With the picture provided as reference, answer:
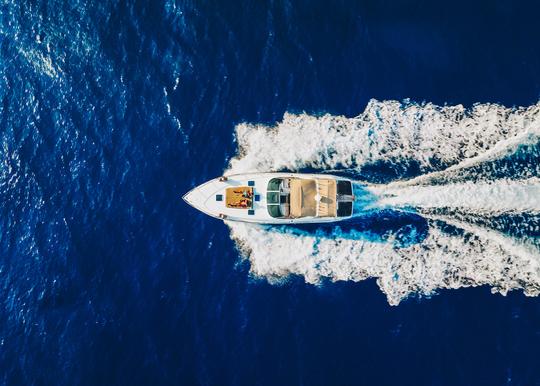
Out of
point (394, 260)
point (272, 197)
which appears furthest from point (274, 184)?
point (394, 260)

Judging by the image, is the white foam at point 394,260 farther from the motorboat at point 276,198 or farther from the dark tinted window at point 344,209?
the dark tinted window at point 344,209

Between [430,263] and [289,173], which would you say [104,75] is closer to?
[289,173]

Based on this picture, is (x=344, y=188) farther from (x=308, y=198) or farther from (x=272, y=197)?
(x=272, y=197)

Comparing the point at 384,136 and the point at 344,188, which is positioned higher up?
the point at 384,136

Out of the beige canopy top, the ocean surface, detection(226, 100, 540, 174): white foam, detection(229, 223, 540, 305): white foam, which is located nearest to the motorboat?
the beige canopy top

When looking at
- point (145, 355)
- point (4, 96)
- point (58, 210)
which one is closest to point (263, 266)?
point (145, 355)

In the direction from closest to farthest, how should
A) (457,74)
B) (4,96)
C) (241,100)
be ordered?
(457,74) → (241,100) → (4,96)

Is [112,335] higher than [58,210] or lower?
lower
